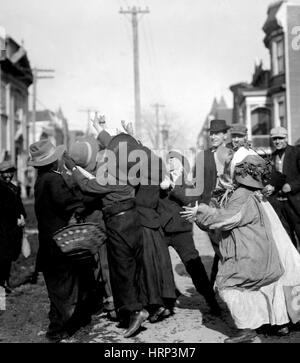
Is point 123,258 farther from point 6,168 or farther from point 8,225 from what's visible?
point 6,168

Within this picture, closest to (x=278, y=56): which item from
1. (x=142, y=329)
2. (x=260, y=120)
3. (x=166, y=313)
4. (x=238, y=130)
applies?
(x=260, y=120)

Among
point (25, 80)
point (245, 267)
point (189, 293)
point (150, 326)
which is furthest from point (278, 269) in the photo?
point (25, 80)

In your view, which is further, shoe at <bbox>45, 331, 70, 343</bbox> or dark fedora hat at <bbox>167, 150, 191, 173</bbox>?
dark fedora hat at <bbox>167, 150, 191, 173</bbox>

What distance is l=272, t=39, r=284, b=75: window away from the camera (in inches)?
1161

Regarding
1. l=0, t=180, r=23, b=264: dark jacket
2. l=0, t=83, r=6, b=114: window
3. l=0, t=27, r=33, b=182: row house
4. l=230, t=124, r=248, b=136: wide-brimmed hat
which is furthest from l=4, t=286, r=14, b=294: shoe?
l=0, t=83, r=6, b=114: window

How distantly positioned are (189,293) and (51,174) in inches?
105

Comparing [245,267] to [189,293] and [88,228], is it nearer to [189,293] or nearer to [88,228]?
[88,228]

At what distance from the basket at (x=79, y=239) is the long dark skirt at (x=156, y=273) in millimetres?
642

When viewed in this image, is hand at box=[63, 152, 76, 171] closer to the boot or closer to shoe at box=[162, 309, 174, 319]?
the boot

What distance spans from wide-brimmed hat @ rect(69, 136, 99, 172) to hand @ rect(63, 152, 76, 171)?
9 centimetres

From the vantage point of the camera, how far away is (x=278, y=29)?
2964 centimetres

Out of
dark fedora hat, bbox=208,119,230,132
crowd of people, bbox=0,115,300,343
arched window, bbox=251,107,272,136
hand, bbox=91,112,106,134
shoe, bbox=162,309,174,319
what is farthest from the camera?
arched window, bbox=251,107,272,136

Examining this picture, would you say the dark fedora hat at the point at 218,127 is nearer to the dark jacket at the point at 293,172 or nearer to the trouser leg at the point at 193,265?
the dark jacket at the point at 293,172

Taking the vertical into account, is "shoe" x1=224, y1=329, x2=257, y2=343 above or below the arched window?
below
